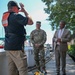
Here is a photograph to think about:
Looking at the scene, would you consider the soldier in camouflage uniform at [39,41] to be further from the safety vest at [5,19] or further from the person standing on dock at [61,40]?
the safety vest at [5,19]

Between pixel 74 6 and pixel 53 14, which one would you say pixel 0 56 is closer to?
pixel 74 6

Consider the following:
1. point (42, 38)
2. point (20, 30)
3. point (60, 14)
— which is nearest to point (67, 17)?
point (60, 14)

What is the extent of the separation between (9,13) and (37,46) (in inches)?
176

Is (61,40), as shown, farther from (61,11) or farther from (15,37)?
(61,11)

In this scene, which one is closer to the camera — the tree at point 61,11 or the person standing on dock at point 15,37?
the person standing on dock at point 15,37

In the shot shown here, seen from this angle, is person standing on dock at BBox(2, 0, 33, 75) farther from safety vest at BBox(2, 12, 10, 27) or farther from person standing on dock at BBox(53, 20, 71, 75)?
person standing on dock at BBox(53, 20, 71, 75)

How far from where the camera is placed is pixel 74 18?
29891 millimetres

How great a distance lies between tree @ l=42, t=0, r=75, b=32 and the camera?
28531 mm

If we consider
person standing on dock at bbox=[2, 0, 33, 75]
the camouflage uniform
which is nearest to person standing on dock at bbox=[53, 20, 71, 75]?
the camouflage uniform

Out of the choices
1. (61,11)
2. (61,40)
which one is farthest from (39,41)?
(61,11)

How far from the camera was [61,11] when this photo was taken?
2991 cm

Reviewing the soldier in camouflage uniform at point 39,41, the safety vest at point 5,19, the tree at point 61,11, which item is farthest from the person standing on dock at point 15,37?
the tree at point 61,11

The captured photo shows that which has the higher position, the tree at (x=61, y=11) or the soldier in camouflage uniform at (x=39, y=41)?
the tree at (x=61, y=11)

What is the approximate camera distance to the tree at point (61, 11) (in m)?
28.5
